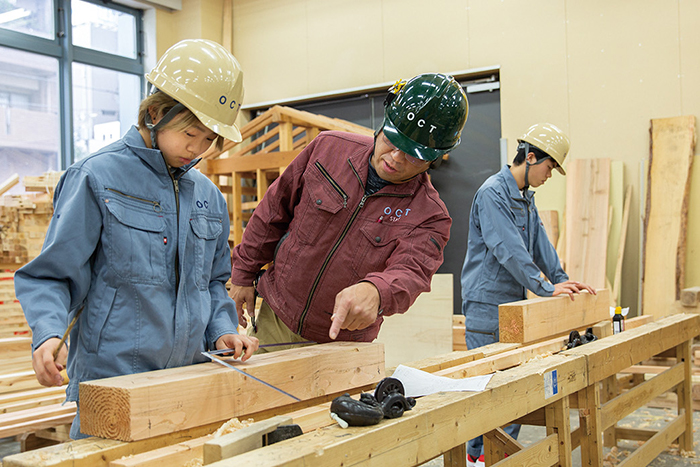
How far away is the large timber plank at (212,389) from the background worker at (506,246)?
1.51m

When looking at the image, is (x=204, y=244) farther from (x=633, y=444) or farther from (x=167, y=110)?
(x=633, y=444)

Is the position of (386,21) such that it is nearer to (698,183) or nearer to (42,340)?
(698,183)

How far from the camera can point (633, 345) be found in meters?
2.88

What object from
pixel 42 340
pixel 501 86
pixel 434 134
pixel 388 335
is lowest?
pixel 388 335

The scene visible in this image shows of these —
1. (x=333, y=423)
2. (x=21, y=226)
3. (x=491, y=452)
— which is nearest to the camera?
(x=333, y=423)

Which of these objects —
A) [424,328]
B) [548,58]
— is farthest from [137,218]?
[548,58]

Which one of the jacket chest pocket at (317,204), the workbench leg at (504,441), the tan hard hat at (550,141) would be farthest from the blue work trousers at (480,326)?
the jacket chest pocket at (317,204)

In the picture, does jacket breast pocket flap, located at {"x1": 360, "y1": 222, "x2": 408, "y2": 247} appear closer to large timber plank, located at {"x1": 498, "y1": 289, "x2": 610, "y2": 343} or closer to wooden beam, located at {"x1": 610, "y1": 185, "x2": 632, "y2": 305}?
large timber plank, located at {"x1": 498, "y1": 289, "x2": 610, "y2": 343}

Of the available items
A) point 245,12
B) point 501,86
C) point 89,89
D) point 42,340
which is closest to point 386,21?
point 501,86

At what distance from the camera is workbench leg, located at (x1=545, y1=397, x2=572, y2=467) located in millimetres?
2275

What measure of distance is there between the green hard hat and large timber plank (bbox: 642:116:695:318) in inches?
174

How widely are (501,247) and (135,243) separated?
2271 mm

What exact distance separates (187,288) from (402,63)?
6294 millimetres

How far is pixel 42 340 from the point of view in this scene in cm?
141
